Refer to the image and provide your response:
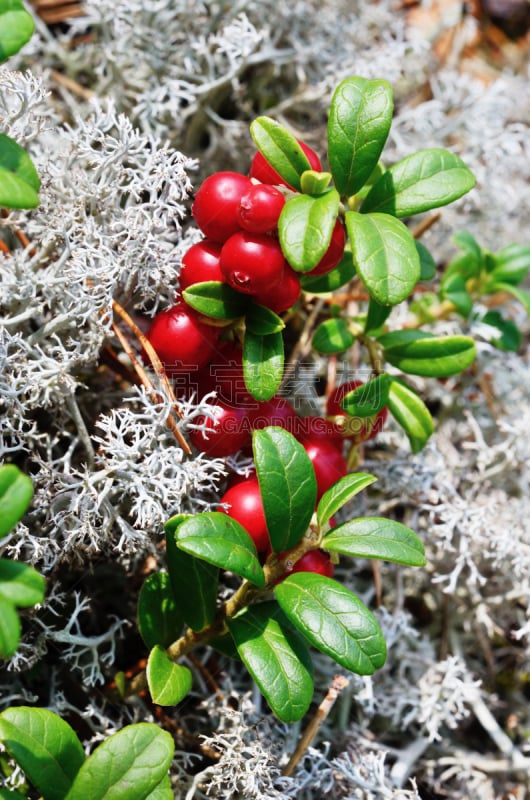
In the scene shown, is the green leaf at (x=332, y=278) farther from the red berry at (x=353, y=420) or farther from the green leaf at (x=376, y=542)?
the green leaf at (x=376, y=542)

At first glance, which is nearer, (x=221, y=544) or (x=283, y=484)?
(x=221, y=544)

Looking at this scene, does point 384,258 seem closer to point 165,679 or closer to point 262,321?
point 262,321

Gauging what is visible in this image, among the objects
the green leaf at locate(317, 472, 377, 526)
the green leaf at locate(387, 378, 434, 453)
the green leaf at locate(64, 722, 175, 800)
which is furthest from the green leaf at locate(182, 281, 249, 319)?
the green leaf at locate(64, 722, 175, 800)

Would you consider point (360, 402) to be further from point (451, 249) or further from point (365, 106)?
point (451, 249)

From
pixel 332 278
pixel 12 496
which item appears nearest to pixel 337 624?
pixel 12 496

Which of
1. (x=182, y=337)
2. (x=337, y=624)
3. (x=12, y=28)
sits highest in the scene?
(x=12, y=28)

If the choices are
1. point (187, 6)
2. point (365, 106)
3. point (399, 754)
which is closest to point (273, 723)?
point (399, 754)

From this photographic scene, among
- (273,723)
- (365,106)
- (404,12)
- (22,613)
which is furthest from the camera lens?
(404,12)
